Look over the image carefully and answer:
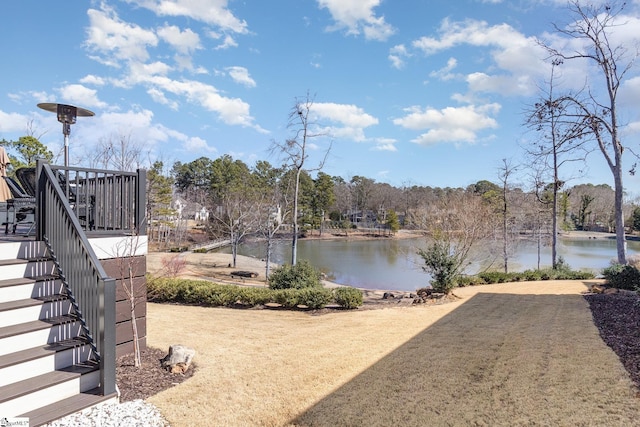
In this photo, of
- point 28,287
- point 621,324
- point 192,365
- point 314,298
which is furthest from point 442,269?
point 28,287

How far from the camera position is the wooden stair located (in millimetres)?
2320

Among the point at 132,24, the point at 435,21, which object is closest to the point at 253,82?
the point at 132,24

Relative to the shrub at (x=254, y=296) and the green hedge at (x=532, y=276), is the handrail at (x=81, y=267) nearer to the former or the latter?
the shrub at (x=254, y=296)

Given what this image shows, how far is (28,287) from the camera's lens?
9.45ft

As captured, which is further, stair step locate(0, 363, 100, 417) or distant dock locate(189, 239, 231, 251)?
distant dock locate(189, 239, 231, 251)

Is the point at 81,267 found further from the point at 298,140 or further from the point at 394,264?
the point at 394,264

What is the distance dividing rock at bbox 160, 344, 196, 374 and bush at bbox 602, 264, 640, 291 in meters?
10.0

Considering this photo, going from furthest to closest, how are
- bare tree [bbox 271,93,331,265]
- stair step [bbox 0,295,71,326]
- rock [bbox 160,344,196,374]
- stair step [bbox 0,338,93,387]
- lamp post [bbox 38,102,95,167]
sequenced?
bare tree [bbox 271,93,331,265]
lamp post [bbox 38,102,95,167]
rock [bbox 160,344,196,374]
stair step [bbox 0,295,71,326]
stair step [bbox 0,338,93,387]

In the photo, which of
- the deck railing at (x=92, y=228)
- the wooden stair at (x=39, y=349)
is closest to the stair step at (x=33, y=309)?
the wooden stair at (x=39, y=349)

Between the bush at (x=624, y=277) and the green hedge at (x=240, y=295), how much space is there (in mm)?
6653

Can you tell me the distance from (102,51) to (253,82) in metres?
4.85

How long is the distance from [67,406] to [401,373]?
9.30 ft

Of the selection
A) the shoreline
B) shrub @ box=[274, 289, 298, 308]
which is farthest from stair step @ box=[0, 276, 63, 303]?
the shoreline

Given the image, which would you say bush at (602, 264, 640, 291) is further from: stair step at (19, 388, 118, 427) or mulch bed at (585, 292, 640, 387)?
stair step at (19, 388, 118, 427)
